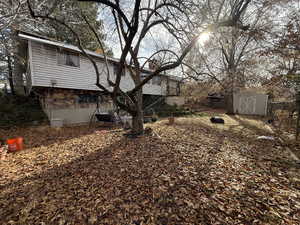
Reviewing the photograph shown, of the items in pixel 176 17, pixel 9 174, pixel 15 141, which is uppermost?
pixel 176 17

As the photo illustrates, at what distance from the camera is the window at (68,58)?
845 centimetres

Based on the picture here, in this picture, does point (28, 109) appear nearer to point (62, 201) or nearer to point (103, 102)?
point (103, 102)

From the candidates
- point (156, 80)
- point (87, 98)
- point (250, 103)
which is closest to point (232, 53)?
point (250, 103)

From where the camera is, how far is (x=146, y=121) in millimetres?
9719

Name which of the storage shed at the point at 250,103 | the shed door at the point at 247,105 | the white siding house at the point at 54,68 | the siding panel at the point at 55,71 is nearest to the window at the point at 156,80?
the siding panel at the point at 55,71

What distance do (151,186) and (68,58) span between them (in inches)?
390

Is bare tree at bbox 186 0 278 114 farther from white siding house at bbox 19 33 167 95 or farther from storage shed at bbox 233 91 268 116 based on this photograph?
white siding house at bbox 19 33 167 95

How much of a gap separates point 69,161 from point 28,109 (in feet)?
30.0

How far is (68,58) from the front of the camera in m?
8.82

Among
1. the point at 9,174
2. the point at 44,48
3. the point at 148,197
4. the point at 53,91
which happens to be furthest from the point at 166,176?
the point at 44,48

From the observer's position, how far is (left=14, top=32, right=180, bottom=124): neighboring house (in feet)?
24.8

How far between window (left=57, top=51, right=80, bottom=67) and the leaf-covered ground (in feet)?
21.5

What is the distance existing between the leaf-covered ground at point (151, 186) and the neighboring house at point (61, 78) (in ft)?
16.4

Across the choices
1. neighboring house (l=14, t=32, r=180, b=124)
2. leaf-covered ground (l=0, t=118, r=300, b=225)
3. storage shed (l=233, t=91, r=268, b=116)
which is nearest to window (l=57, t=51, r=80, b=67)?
neighboring house (l=14, t=32, r=180, b=124)
